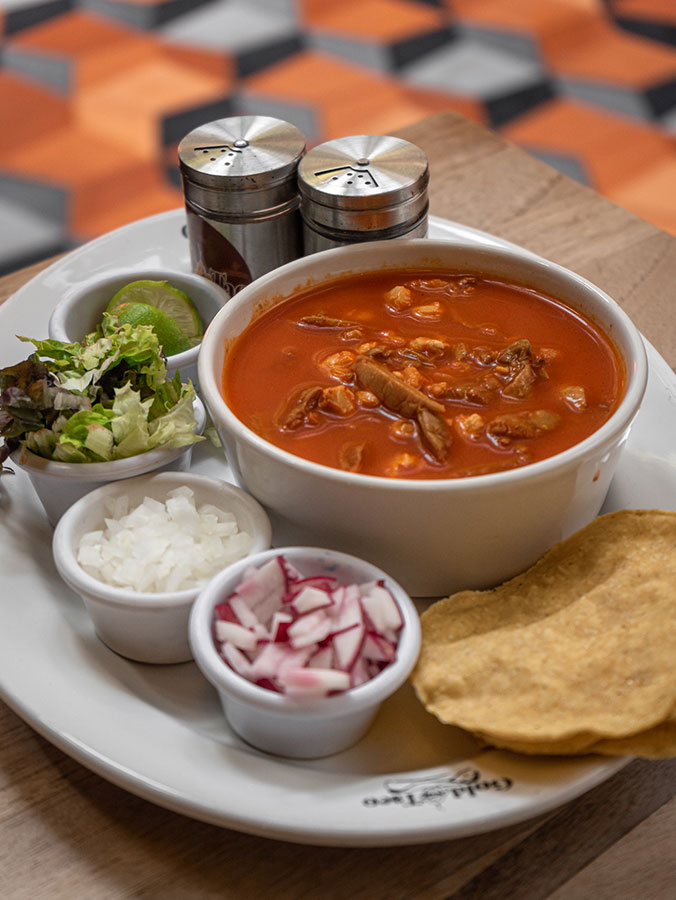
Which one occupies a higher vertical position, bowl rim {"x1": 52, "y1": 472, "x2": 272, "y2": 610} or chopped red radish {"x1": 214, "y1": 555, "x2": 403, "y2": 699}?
chopped red radish {"x1": 214, "y1": 555, "x2": 403, "y2": 699}

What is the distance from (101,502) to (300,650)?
576mm

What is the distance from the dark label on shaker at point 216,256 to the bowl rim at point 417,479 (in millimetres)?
247

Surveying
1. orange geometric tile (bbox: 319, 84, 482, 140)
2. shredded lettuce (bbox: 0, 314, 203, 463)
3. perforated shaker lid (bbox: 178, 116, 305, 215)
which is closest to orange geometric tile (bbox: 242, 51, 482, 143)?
orange geometric tile (bbox: 319, 84, 482, 140)

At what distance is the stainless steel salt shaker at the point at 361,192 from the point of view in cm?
250

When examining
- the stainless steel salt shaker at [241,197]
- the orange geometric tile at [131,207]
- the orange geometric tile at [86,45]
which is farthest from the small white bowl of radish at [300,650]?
the orange geometric tile at [86,45]

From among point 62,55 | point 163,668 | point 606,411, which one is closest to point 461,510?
point 606,411

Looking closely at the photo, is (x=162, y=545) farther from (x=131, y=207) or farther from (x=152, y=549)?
(x=131, y=207)

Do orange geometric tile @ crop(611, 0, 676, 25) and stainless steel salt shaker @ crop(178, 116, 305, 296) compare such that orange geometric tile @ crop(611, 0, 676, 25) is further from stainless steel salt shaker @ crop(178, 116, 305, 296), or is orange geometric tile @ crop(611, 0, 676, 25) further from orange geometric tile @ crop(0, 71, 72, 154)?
stainless steel salt shaker @ crop(178, 116, 305, 296)

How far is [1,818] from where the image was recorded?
5.87 feet

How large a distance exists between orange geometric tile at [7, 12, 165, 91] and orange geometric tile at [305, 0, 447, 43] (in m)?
1.06

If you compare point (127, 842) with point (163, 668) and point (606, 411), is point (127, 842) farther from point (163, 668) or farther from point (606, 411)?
point (606, 411)

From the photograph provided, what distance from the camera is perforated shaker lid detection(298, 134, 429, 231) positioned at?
2.49m

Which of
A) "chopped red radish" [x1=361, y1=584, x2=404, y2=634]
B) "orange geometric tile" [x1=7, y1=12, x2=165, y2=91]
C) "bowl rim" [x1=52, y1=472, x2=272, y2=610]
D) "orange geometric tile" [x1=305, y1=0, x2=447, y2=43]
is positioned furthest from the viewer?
"orange geometric tile" [x1=305, y1=0, x2=447, y2=43]

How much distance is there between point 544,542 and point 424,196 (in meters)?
0.95
